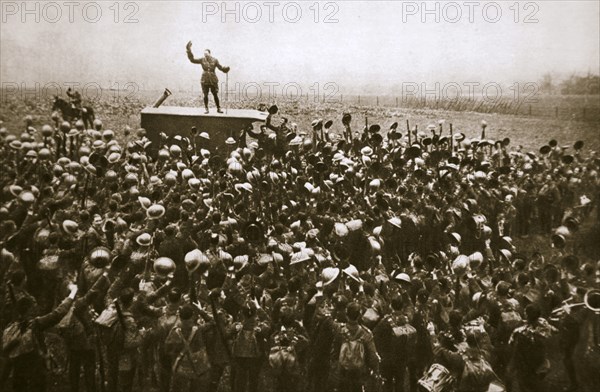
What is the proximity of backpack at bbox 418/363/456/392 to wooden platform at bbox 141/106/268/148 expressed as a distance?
7.69 meters

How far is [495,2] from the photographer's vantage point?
9.35 m

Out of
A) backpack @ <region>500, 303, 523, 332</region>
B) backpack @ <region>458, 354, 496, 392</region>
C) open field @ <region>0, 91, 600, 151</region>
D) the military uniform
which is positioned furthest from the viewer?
the military uniform

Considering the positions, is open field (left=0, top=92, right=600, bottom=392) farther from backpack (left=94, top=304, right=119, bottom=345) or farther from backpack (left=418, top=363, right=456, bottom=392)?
backpack (left=94, top=304, right=119, bottom=345)

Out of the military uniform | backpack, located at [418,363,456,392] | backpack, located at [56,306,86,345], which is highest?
the military uniform

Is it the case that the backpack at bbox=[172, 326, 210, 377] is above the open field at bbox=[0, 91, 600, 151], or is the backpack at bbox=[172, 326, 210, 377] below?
below

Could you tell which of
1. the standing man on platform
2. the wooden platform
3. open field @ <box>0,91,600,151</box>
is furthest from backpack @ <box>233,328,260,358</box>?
the wooden platform

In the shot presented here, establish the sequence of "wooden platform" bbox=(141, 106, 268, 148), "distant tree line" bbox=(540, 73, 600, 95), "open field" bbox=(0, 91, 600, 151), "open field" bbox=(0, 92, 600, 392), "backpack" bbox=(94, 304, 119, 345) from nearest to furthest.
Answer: "backpack" bbox=(94, 304, 119, 345)
"open field" bbox=(0, 92, 600, 392)
"open field" bbox=(0, 91, 600, 151)
"distant tree line" bbox=(540, 73, 600, 95)
"wooden platform" bbox=(141, 106, 268, 148)

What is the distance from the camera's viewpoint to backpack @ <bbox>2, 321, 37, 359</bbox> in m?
5.15

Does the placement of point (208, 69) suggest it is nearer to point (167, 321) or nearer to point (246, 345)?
point (167, 321)

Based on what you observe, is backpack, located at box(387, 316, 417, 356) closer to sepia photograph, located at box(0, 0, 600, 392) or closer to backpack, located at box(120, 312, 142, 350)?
sepia photograph, located at box(0, 0, 600, 392)

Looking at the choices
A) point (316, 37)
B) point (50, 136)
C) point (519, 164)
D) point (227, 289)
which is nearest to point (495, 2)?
point (316, 37)

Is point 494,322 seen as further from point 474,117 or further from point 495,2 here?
point 474,117

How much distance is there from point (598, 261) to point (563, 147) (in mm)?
4732

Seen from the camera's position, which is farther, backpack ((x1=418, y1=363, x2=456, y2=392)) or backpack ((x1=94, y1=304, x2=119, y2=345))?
backpack ((x1=94, y1=304, x2=119, y2=345))
